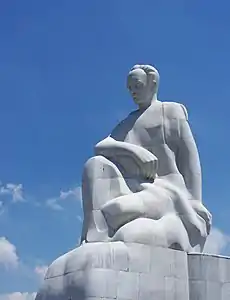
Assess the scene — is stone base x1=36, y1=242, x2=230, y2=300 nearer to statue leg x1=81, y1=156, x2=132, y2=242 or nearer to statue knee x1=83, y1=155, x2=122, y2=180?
statue leg x1=81, y1=156, x2=132, y2=242

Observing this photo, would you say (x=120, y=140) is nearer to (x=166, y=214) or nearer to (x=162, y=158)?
(x=162, y=158)

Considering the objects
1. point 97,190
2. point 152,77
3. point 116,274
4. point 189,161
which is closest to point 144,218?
point 97,190

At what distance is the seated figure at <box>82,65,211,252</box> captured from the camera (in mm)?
12102

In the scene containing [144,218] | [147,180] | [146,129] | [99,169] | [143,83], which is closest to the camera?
[144,218]

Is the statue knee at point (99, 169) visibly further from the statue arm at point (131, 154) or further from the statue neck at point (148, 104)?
the statue neck at point (148, 104)

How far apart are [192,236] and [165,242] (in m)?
0.89

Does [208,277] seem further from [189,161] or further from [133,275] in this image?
[189,161]

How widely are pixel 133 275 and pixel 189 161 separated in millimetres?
3036

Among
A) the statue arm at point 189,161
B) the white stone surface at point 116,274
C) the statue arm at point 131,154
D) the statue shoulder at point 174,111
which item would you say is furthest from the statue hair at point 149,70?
the white stone surface at point 116,274

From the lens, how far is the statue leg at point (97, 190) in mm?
12398

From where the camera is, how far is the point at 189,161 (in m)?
13.3

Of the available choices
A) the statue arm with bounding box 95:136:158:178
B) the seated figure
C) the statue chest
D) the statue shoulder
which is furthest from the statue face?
the statue arm with bounding box 95:136:158:178

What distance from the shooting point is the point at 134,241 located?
38.0 feet

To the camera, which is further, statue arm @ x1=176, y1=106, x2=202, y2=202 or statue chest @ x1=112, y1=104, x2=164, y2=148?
statue chest @ x1=112, y1=104, x2=164, y2=148
